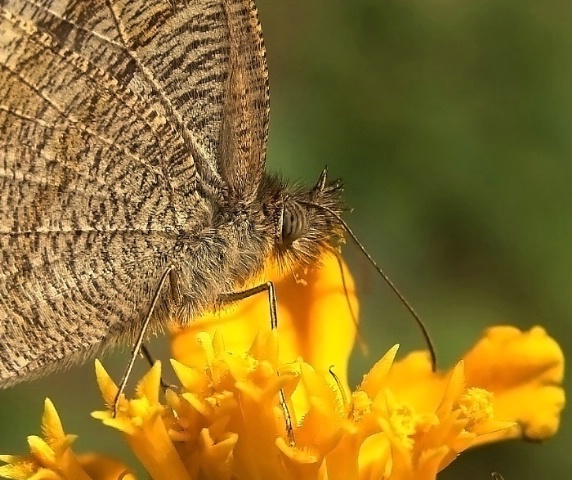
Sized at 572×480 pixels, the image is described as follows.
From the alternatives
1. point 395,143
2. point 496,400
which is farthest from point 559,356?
point 395,143

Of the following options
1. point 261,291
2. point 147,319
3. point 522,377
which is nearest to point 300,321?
point 261,291

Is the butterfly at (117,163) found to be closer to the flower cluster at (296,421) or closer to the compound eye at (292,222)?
the compound eye at (292,222)

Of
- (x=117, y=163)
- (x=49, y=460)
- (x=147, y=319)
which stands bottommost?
(x=49, y=460)

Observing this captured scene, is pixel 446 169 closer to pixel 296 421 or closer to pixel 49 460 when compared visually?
pixel 296 421

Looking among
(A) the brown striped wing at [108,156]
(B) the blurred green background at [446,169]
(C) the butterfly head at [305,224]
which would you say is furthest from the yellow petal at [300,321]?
(B) the blurred green background at [446,169]

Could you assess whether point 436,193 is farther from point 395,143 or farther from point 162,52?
point 162,52

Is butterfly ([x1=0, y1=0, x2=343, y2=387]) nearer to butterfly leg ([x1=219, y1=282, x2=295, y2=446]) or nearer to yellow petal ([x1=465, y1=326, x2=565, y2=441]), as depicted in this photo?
butterfly leg ([x1=219, y1=282, x2=295, y2=446])
